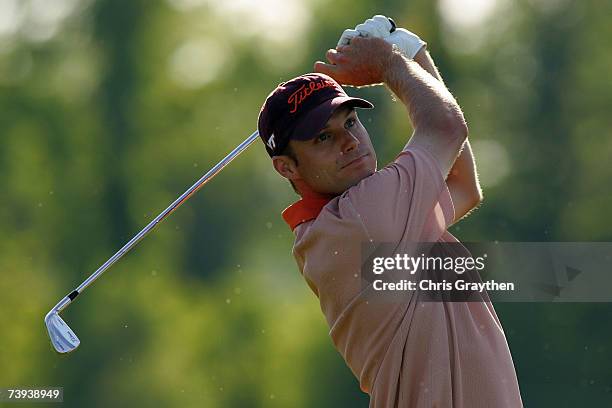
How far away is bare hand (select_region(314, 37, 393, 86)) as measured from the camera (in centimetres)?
346

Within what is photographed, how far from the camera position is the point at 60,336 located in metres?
4.47

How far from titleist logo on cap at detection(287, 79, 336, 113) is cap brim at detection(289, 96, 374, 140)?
0.05m

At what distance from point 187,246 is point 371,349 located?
1397 cm

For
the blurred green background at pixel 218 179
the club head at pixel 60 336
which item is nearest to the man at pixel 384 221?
the club head at pixel 60 336

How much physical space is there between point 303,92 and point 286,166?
20 centimetres

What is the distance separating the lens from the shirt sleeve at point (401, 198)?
3246 mm

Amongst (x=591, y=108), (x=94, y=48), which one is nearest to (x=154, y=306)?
(x=94, y=48)

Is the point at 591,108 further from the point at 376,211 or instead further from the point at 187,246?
the point at 376,211

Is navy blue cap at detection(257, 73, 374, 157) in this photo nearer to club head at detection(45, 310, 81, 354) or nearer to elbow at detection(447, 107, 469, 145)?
elbow at detection(447, 107, 469, 145)

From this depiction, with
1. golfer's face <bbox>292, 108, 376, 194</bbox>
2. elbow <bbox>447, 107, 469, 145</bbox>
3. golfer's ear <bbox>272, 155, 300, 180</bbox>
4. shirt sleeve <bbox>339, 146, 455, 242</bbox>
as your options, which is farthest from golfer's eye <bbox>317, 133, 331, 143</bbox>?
elbow <bbox>447, 107, 469, 145</bbox>

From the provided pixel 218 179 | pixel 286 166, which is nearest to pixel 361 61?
pixel 286 166

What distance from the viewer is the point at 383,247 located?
3262 millimetres

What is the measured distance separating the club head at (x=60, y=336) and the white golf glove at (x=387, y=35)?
1481mm

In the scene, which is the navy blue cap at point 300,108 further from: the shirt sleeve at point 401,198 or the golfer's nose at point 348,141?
the shirt sleeve at point 401,198
